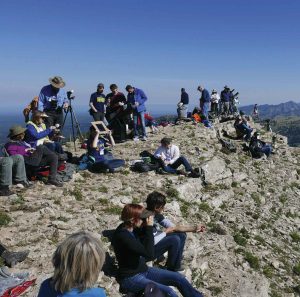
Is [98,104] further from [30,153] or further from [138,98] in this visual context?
[30,153]

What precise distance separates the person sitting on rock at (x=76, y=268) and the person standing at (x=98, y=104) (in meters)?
15.5

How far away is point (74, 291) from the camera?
3740 mm

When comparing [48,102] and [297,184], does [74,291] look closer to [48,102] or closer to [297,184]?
[48,102]

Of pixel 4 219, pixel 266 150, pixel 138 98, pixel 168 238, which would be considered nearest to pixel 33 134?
pixel 4 219

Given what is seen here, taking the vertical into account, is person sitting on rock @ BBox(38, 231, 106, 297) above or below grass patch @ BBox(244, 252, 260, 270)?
above

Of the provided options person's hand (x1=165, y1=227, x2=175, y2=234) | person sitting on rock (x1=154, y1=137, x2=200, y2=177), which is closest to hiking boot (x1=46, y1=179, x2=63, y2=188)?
person sitting on rock (x1=154, y1=137, x2=200, y2=177)

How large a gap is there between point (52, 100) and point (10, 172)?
18.2 ft

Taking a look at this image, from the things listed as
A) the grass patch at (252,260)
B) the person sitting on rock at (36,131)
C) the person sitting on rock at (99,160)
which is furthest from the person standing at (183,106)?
the grass patch at (252,260)

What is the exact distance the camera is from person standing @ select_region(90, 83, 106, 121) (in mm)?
19000

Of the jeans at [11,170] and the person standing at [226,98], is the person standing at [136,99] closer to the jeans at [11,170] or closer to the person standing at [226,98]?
the jeans at [11,170]

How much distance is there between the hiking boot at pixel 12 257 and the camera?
309 inches

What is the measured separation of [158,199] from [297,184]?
15457mm

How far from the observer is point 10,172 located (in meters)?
10.8

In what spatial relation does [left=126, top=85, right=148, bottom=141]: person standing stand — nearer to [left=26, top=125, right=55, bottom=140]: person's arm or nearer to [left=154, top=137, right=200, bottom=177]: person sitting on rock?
[left=154, top=137, right=200, bottom=177]: person sitting on rock
